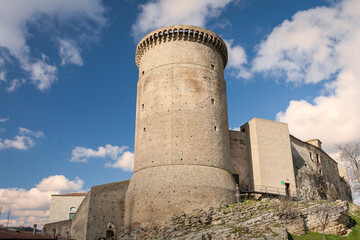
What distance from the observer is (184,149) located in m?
23.5

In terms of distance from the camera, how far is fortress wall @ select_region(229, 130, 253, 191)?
92.1 ft

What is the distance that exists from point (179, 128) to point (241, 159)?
796 centimetres

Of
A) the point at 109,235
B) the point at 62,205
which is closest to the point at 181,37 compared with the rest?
the point at 109,235

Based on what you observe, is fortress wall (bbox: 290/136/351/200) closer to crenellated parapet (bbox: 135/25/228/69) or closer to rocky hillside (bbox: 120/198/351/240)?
rocky hillside (bbox: 120/198/351/240)

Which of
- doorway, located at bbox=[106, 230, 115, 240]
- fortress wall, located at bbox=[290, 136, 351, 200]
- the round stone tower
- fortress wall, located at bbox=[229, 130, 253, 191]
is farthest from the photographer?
fortress wall, located at bbox=[290, 136, 351, 200]

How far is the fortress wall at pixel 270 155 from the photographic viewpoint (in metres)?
28.1

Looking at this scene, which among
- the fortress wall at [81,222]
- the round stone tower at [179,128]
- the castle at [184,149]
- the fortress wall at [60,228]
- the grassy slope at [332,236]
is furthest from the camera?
the fortress wall at [60,228]

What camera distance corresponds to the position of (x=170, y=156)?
76.4ft

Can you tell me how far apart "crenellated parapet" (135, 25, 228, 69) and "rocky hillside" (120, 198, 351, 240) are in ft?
45.5

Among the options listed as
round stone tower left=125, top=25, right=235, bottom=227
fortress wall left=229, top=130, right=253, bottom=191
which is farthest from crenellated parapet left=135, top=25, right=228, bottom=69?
fortress wall left=229, top=130, right=253, bottom=191

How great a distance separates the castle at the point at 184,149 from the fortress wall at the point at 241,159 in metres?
0.09

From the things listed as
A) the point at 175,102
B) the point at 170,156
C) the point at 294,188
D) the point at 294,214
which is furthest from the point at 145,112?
the point at 294,188

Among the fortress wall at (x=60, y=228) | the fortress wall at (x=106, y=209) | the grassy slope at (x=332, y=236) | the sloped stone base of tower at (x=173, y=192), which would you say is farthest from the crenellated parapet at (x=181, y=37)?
the fortress wall at (x=60, y=228)

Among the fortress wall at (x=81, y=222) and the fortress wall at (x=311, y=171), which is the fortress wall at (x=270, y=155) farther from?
the fortress wall at (x=81, y=222)
